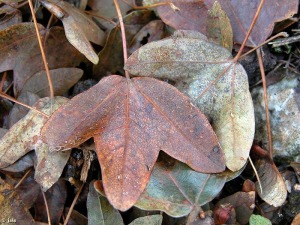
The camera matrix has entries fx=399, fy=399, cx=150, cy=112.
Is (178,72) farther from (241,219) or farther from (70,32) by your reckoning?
(241,219)

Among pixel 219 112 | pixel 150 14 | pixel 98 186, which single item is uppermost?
pixel 150 14

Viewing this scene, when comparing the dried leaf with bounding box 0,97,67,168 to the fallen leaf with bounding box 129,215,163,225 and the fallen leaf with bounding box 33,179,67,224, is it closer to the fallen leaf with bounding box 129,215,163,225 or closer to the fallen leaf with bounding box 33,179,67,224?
the fallen leaf with bounding box 33,179,67,224

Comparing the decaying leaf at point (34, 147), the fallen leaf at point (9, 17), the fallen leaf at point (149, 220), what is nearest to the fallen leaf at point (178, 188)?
the fallen leaf at point (149, 220)

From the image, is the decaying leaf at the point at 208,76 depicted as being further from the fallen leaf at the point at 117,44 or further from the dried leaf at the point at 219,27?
the fallen leaf at the point at 117,44

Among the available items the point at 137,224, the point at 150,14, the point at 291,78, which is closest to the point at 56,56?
the point at 150,14

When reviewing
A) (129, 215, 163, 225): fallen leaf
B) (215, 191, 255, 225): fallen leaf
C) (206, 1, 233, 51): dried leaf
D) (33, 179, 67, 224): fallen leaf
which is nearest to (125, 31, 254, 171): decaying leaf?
(206, 1, 233, 51): dried leaf

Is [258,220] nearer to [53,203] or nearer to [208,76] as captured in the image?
[208,76]
